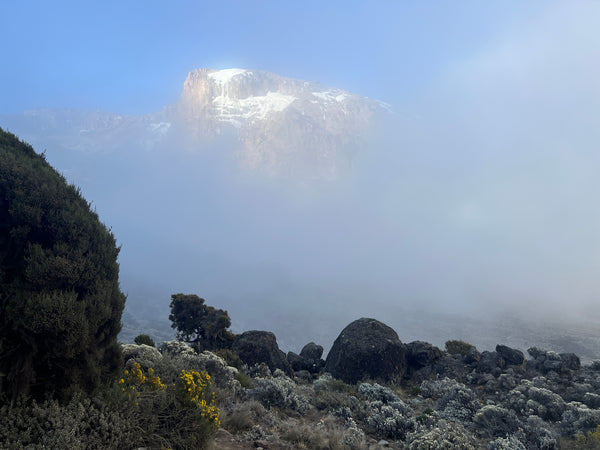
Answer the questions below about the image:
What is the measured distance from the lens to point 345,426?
9664 millimetres

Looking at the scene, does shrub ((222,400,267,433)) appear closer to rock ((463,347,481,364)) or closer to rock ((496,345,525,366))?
rock ((463,347,481,364))

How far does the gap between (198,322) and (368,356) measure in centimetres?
1269

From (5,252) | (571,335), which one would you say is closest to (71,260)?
(5,252)

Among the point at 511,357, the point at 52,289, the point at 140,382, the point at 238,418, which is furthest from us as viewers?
the point at 511,357

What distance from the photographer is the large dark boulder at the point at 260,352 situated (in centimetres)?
1994

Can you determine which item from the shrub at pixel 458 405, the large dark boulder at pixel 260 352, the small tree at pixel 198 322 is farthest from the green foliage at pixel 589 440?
the small tree at pixel 198 322

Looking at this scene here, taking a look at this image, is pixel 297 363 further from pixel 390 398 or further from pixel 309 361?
pixel 390 398

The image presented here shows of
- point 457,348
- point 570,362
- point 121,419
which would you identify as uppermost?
point 570,362

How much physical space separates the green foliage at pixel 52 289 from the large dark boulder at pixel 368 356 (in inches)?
592

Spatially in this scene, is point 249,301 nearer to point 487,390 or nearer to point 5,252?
point 487,390

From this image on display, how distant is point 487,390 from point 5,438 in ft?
57.3

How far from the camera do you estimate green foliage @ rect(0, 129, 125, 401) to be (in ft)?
17.8

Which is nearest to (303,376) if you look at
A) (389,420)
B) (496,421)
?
(389,420)

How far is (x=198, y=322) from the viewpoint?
2581cm
